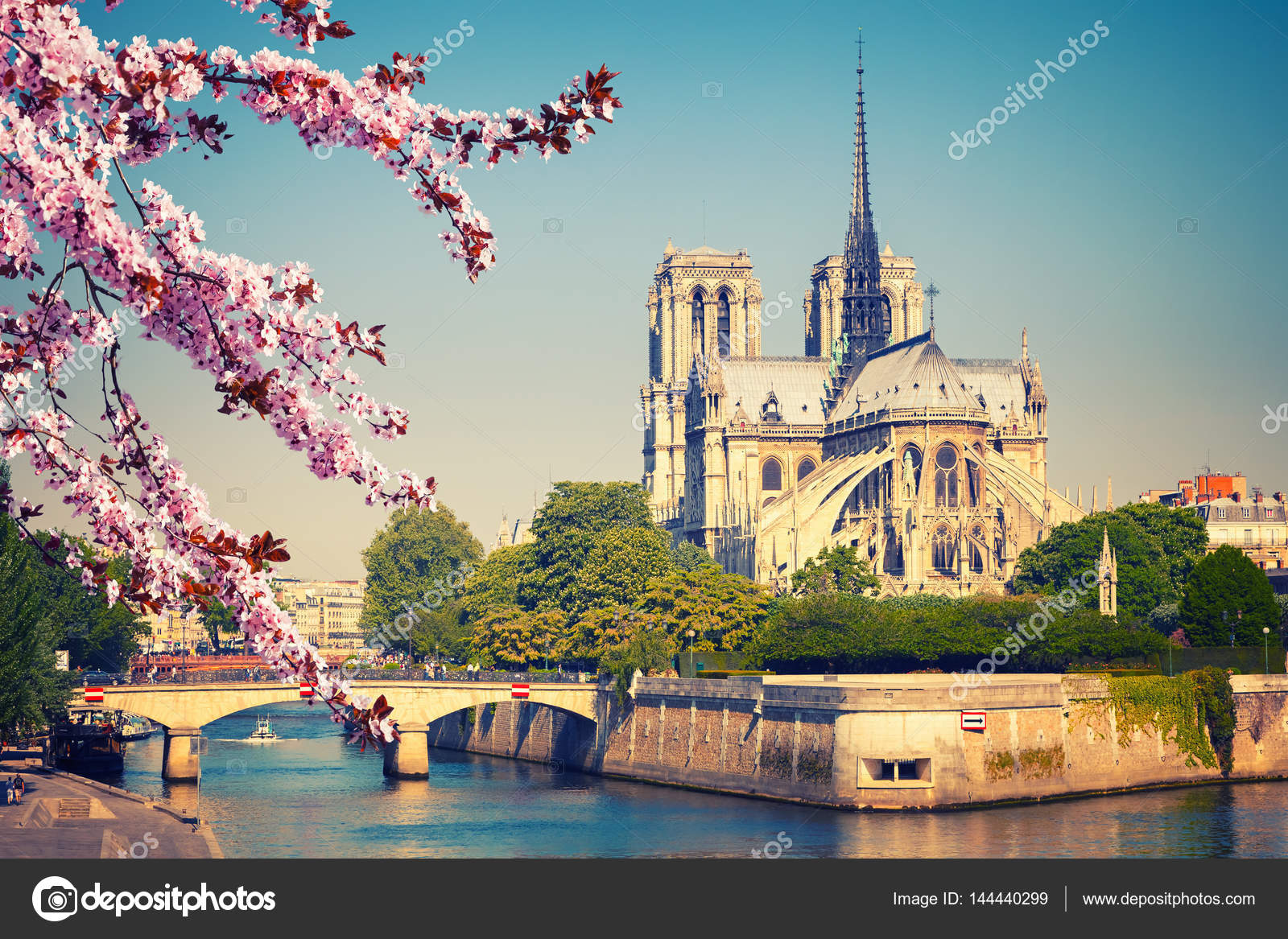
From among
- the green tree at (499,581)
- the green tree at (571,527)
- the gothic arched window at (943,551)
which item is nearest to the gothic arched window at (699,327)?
the gothic arched window at (943,551)

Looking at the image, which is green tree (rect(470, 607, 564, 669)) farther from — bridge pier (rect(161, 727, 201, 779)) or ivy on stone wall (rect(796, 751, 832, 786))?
ivy on stone wall (rect(796, 751, 832, 786))

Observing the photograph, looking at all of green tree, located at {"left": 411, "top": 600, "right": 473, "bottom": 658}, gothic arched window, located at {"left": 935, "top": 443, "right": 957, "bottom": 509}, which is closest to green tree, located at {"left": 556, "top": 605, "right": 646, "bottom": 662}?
green tree, located at {"left": 411, "top": 600, "right": 473, "bottom": 658}

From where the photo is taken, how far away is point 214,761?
87000 mm

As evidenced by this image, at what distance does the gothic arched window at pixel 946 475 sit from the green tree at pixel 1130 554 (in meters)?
17.8

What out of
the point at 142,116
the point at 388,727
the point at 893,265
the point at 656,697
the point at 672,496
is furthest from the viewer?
the point at 893,265

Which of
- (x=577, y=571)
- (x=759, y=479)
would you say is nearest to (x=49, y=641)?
(x=577, y=571)

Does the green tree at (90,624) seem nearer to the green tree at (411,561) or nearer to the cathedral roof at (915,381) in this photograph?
the green tree at (411,561)

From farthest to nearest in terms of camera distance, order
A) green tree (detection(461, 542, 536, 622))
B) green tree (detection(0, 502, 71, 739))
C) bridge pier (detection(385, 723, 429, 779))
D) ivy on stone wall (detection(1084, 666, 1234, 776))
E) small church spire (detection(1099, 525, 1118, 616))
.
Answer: green tree (detection(461, 542, 536, 622))
small church spire (detection(1099, 525, 1118, 616))
bridge pier (detection(385, 723, 429, 779))
ivy on stone wall (detection(1084, 666, 1234, 776))
green tree (detection(0, 502, 71, 739))

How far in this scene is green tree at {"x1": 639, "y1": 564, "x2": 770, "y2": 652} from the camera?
262ft

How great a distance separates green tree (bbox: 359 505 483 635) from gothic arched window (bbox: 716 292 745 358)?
40.5 metres

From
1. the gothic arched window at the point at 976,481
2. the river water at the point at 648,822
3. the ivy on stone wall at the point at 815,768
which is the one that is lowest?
the river water at the point at 648,822

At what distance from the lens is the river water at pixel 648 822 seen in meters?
49.4
